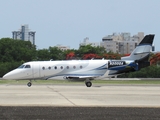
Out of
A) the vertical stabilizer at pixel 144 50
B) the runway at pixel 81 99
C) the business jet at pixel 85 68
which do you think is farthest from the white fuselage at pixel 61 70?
the runway at pixel 81 99

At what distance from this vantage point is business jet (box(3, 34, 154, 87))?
38469 mm

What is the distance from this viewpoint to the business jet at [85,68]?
38469mm

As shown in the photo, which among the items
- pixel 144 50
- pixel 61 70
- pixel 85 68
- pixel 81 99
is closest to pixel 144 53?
pixel 144 50

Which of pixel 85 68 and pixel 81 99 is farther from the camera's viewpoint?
pixel 85 68

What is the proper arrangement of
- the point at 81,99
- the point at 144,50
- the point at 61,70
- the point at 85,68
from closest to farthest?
the point at 81,99
the point at 85,68
the point at 61,70
the point at 144,50

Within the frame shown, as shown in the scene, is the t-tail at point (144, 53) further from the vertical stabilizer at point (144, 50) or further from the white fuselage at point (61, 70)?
the white fuselage at point (61, 70)

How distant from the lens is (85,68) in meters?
39.0

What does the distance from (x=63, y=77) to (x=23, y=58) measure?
64745 millimetres

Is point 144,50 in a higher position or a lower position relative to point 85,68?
higher

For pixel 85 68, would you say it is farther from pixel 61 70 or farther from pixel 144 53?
pixel 144 53

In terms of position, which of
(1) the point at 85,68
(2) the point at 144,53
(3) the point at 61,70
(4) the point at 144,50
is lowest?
(3) the point at 61,70

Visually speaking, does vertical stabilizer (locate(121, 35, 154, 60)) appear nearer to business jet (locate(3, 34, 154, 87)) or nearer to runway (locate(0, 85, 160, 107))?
business jet (locate(3, 34, 154, 87))
